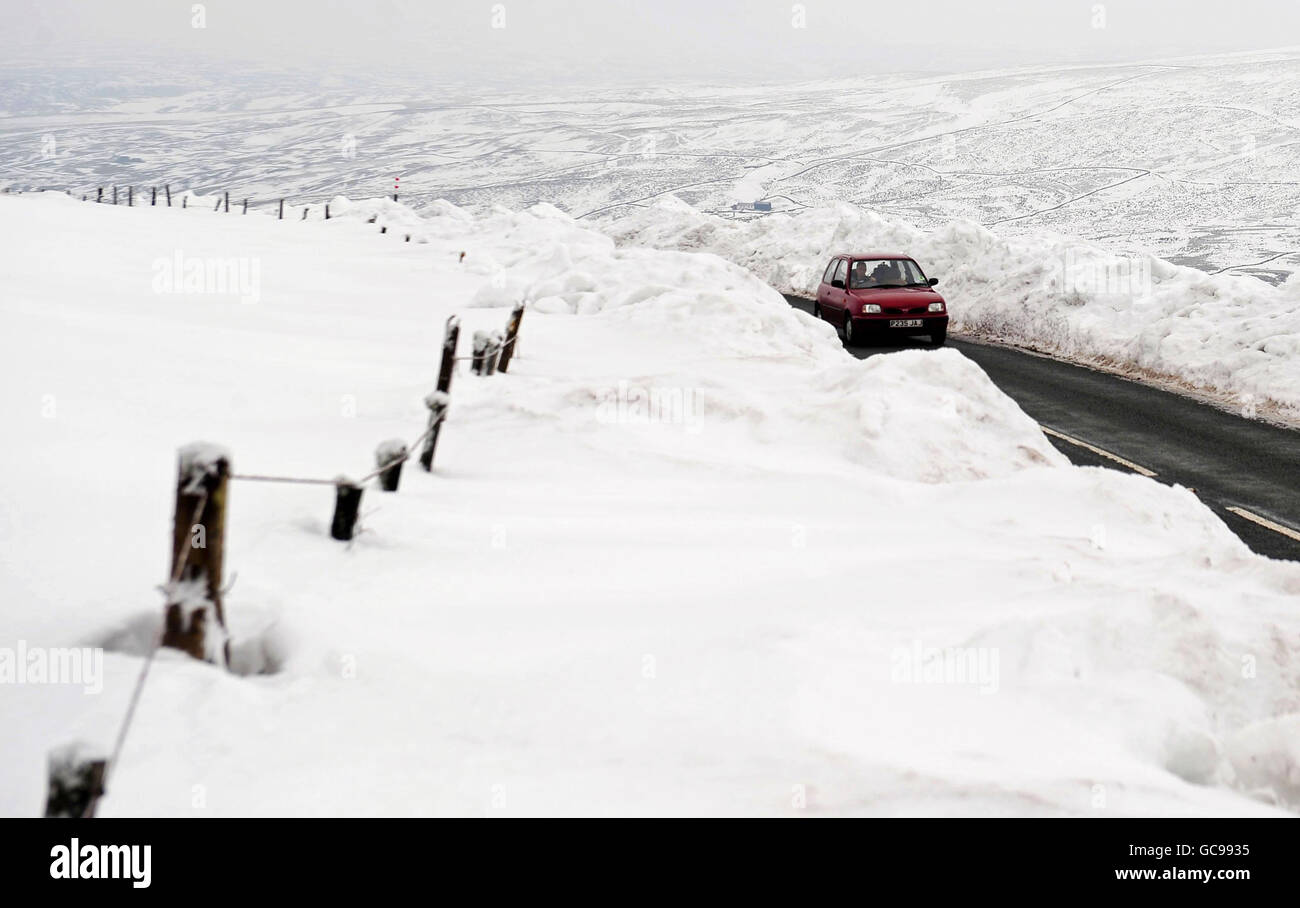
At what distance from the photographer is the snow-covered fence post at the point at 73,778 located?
2322mm

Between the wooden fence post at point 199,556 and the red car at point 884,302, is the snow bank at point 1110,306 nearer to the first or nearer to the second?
the red car at point 884,302

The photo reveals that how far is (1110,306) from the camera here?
18266 millimetres

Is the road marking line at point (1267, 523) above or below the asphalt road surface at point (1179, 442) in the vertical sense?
below

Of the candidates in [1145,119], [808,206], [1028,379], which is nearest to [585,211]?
[808,206]

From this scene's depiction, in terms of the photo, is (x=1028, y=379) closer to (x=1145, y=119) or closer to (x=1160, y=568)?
(x=1160, y=568)

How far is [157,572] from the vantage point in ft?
14.5

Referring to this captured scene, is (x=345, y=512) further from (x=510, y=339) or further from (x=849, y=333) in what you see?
(x=849, y=333)

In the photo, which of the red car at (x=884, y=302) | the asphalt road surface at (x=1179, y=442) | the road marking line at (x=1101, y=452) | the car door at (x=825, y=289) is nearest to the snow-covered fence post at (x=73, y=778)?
the asphalt road surface at (x=1179, y=442)

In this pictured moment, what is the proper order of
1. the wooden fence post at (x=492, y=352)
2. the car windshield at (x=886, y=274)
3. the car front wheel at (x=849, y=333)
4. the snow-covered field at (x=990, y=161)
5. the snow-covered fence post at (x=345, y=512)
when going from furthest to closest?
the snow-covered field at (x=990, y=161) < the car windshield at (x=886, y=274) < the car front wheel at (x=849, y=333) < the wooden fence post at (x=492, y=352) < the snow-covered fence post at (x=345, y=512)
